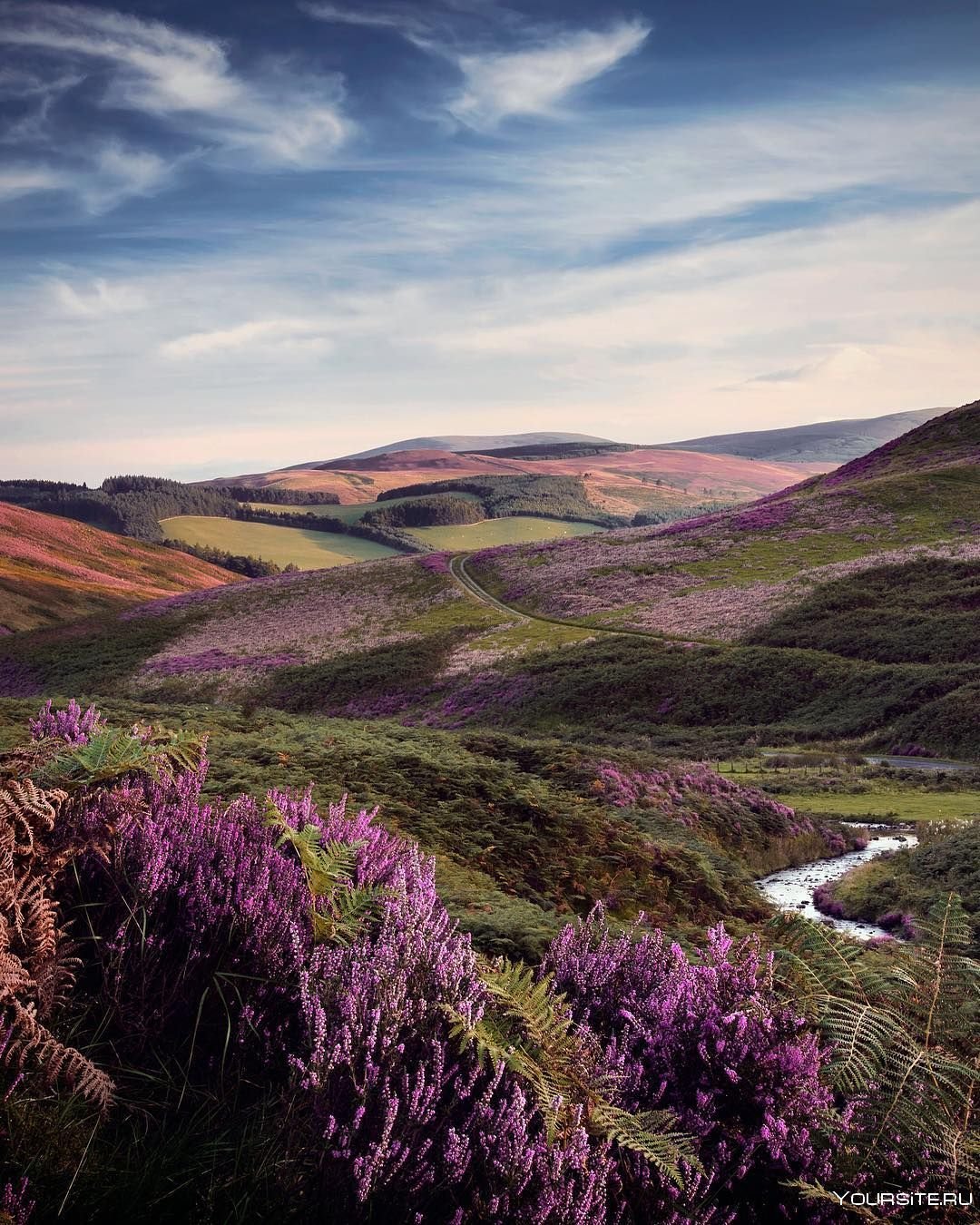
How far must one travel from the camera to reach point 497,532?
555 feet

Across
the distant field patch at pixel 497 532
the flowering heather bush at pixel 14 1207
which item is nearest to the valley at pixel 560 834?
the flowering heather bush at pixel 14 1207

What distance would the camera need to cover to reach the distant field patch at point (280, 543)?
556 ft

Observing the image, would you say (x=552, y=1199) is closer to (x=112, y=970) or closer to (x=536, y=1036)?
(x=536, y=1036)

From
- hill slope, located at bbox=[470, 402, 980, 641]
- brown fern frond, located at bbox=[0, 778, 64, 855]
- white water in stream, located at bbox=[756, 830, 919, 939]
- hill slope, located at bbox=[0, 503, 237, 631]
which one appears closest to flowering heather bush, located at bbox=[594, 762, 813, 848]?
white water in stream, located at bbox=[756, 830, 919, 939]

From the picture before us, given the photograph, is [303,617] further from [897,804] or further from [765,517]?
[897,804]

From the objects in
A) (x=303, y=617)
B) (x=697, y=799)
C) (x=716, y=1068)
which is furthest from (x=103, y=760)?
(x=303, y=617)

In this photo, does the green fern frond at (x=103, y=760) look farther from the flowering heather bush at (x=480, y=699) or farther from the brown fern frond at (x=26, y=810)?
the flowering heather bush at (x=480, y=699)

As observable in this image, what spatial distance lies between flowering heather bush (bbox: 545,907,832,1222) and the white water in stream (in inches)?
349

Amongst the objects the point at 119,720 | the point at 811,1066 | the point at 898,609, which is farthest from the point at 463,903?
the point at 898,609

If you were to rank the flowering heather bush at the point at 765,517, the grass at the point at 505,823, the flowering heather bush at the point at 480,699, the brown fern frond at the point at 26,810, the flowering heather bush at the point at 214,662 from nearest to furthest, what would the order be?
the brown fern frond at the point at 26,810 → the grass at the point at 505,823 → the flowering heather bush at the point at 480,699 → the flowering heather bush at the point at 214,662 → the flowering heather bush at the point at 765,517

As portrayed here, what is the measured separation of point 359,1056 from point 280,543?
181 meters

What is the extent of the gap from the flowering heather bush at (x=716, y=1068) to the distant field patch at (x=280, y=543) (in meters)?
162

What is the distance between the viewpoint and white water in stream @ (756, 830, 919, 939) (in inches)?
505

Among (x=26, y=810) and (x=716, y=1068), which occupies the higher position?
(x=26, y=810)
